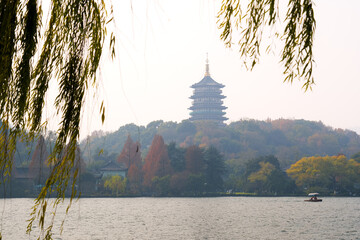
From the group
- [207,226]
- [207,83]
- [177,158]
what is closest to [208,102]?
[207,83]

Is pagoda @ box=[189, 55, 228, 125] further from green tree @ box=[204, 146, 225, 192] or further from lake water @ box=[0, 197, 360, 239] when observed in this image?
lake water @ box=[0, 197, 360, 239]

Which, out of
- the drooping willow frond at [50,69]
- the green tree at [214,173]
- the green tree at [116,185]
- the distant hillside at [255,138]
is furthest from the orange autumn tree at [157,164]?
the drooping willow frond at [50,69]

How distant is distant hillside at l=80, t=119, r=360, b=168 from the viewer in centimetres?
7756

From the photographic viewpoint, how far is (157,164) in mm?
57062

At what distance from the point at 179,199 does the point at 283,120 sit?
41684 mm

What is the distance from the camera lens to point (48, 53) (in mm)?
2871

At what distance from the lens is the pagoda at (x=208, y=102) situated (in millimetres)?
106375

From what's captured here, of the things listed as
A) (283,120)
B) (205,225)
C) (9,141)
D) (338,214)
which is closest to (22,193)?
(205,225)

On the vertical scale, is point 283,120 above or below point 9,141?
above

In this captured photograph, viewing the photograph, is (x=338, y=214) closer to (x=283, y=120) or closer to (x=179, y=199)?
(x=179, y=199)

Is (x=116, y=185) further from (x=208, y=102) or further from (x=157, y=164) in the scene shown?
(x=208, y=102)

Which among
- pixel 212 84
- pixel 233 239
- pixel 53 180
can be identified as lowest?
pixel 233 239

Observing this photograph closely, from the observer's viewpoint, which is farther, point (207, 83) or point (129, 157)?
point (207, 83)

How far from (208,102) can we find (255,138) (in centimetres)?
2693
